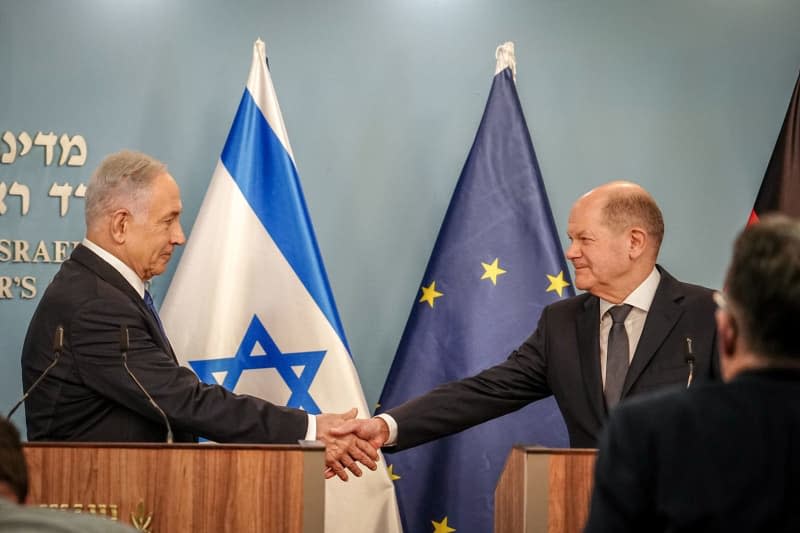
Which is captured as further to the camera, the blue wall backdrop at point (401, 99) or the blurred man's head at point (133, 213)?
the blue wall backdrop at point (401, 99)

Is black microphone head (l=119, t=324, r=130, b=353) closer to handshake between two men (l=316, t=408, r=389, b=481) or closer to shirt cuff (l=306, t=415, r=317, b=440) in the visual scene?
shirt cuff (l=306, t=415, r=317, b=440)

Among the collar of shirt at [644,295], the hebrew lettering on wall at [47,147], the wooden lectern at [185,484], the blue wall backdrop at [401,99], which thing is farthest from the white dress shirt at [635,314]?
the hebrew lettering on wall at [47,147]

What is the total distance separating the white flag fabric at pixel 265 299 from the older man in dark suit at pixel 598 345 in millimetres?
522

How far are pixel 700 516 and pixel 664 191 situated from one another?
3523 millimetres

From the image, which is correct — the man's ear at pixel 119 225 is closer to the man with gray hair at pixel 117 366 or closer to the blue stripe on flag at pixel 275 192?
the man with gray hair at pixel 117 366

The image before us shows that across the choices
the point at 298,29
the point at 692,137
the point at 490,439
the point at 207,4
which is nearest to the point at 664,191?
the point at 692,137

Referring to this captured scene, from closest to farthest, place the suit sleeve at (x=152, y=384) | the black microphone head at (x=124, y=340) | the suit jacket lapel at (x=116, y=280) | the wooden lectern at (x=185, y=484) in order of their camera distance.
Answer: the wooden lectern at (x=185, y=484)
the black microphone head at (x=124, y=340)
the suit sleeve at (x=152, y=384)
the suit jacket lapel at (x=116, y=280)

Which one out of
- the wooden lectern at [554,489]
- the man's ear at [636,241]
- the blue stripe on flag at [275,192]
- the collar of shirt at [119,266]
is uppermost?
the blue stripe on flag at [275,192]

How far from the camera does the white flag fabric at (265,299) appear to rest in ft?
14.7

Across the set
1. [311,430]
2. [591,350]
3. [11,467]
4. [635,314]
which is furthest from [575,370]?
[11,467]

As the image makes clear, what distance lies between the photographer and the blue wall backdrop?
16.2 ft

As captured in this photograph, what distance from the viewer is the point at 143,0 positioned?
16.4 feet

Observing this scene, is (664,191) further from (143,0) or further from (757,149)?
(143,0)

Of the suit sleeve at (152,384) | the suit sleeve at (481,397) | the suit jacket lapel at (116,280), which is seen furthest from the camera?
the suit sleeve at (481,397)
